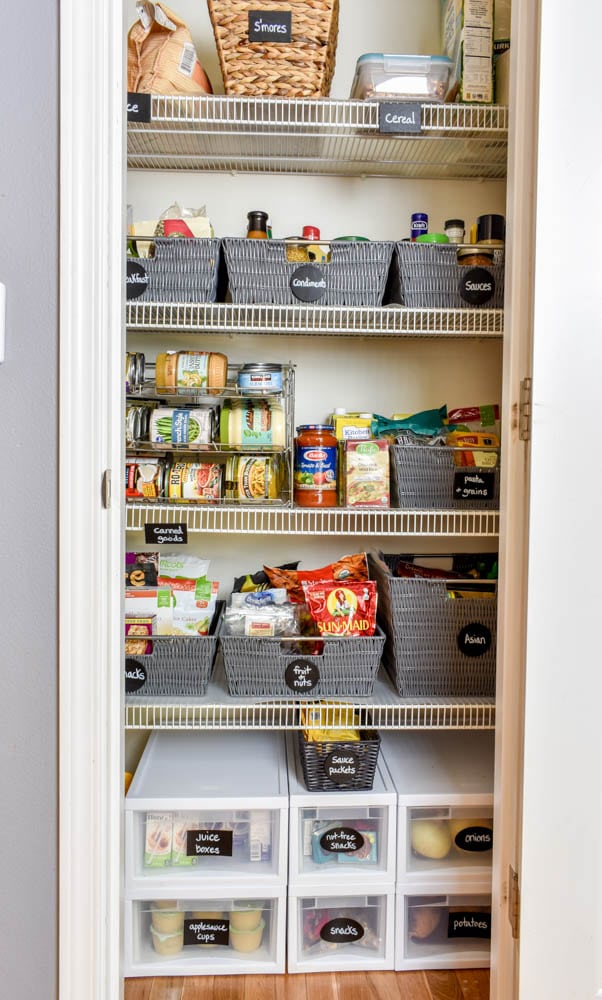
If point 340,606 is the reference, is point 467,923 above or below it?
below

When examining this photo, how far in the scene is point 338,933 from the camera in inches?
61.6

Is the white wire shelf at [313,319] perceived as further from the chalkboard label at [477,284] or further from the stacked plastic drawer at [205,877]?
the stacked plastic drawer at [205,877]

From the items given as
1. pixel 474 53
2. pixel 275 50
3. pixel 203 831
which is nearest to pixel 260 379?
pixel 275 50

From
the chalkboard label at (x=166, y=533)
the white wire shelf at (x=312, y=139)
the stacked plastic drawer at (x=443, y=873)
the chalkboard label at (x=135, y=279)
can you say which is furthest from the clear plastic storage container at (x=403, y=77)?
the stacked plastic drawer at (x=443, y=873)

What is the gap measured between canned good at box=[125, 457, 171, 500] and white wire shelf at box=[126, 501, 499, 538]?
3 cm

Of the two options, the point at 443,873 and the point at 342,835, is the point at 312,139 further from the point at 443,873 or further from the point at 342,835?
the point at 443,873

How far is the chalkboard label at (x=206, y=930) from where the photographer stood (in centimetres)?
155

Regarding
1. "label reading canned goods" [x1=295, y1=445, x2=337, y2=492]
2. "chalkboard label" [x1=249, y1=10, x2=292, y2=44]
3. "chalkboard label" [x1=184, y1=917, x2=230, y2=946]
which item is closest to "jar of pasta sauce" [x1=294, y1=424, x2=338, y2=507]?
"label reading canned goods" [x1=295, y1=445, x2=337, y2=492]

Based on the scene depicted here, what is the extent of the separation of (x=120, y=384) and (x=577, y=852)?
1.09 m

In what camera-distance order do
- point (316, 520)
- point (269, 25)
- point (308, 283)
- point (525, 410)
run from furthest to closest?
1. point (316, 520)
2. point (308, 283)
3. point (269, 25)
4. point (525, 410)

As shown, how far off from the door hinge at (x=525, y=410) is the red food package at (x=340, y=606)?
0.51m

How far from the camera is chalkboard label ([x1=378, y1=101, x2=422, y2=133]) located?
151cm

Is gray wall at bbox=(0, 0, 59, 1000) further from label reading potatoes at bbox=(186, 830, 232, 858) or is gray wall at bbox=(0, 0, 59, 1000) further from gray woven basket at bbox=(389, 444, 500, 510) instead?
gray woven basket at bbox=(389, 444, 500, 510)

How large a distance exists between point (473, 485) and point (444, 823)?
30.0 inches
